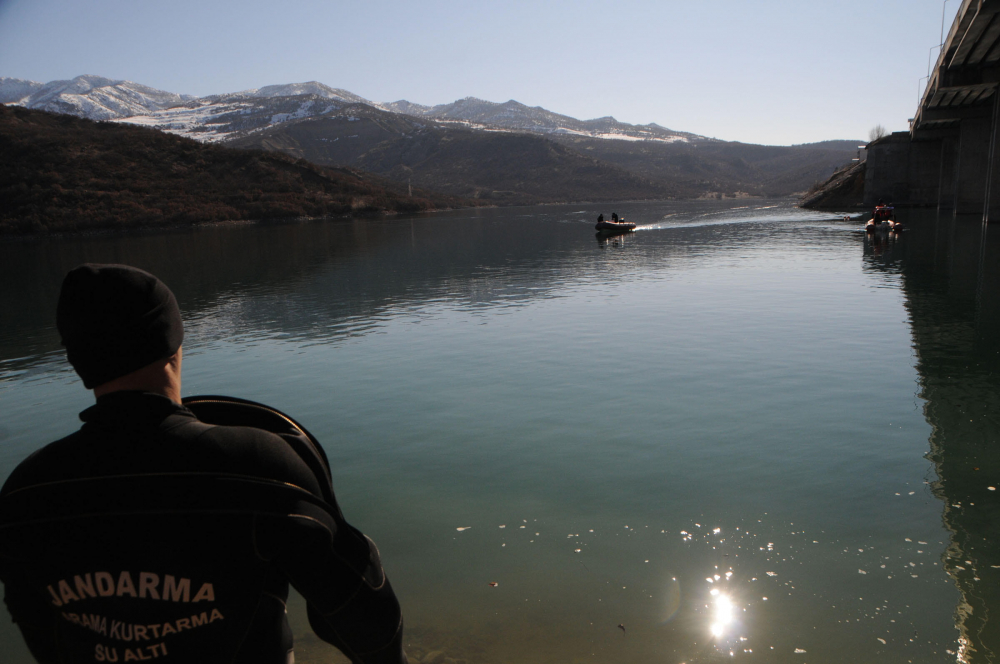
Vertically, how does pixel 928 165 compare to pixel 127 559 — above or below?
above

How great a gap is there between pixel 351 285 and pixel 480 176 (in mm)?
173984

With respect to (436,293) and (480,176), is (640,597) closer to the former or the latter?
(436,293)

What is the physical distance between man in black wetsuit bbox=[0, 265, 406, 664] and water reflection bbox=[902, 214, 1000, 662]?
4.87 meters

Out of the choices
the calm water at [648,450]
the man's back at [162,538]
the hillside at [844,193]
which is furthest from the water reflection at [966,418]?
the hillside at [844,193]

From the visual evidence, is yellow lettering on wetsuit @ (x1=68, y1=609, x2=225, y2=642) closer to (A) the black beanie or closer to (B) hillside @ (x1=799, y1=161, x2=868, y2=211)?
(A) the black beanie

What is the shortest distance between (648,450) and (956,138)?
62324 mm

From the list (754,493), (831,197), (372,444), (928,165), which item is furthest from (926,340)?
(831,197)

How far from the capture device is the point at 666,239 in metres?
47.2

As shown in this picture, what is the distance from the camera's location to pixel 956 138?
5691 centimetres

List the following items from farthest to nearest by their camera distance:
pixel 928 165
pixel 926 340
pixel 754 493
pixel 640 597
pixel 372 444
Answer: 1. pixel 928 165
2. pixel 926 340
3. pixel 372 444
4. pixel 754 493
5. pixel 640 597

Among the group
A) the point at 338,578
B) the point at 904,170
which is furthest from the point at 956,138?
the point at 338,578

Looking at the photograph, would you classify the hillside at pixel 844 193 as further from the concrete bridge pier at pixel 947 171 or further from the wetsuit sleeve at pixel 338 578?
the wetsuit sleeve at pixel 338 578

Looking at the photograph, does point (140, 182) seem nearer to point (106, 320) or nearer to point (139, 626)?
point (106, 320)

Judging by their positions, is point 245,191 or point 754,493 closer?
point 754,493
